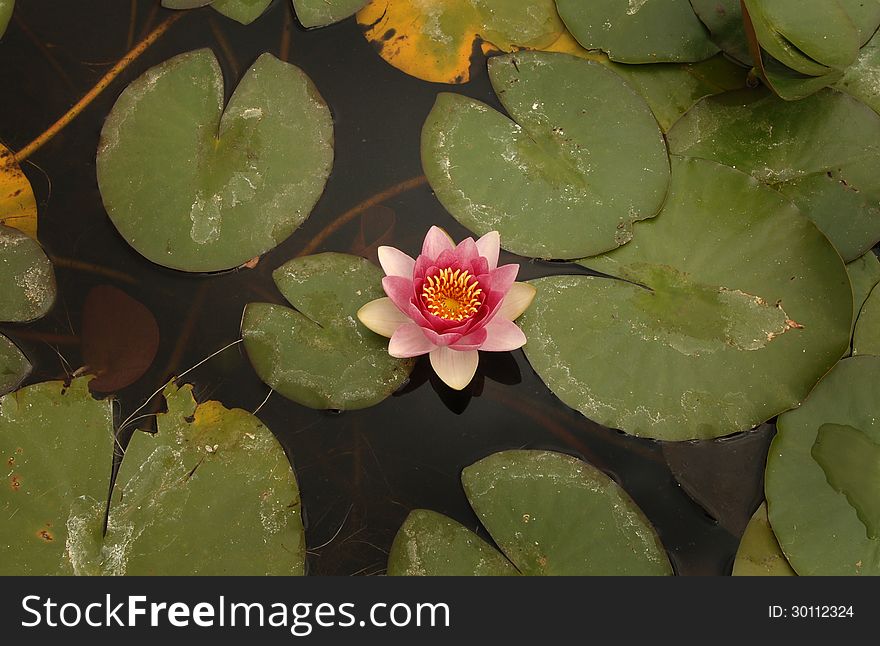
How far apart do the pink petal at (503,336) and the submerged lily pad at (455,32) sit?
984 mm

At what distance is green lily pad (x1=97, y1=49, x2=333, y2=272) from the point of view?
7.49ft

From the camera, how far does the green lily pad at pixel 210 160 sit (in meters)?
2.28

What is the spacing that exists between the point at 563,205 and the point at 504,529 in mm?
1067

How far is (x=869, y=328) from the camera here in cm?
219

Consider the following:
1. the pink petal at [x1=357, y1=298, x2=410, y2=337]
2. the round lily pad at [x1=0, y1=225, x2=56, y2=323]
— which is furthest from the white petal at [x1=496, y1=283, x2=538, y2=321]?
the round lily pad at [x1=0, y1=225, x2=56, y2=323]

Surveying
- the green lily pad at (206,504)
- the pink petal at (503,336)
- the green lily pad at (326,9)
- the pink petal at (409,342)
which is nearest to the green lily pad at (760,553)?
the pink petal at (503,336)

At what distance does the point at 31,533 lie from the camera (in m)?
2.06

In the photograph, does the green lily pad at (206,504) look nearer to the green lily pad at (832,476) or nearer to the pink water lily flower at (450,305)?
the pink water lily flower at (450,305)

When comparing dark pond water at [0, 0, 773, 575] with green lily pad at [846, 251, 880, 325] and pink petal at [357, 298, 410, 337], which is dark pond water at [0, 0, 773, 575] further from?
green lily pad at [846, 251, 880, 325]

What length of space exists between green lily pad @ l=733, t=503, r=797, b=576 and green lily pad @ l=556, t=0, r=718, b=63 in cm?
158

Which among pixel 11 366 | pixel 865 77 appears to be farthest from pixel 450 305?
pixel 865 77

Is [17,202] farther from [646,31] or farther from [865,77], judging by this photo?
[865,77]

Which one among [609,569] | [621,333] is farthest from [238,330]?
[609,569]

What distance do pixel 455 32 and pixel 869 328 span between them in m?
1.75
